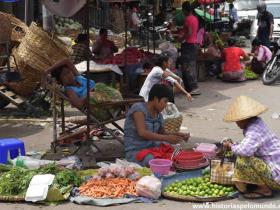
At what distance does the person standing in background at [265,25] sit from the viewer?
49.3 feet

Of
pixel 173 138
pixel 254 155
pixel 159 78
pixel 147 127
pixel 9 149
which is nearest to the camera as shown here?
pixel 254 155

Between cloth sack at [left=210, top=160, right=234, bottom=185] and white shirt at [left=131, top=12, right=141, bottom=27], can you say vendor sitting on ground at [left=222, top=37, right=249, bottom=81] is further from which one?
cloth sack at [left=210, top=160, right=234, bottom=185]

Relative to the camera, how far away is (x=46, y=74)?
6824 mm

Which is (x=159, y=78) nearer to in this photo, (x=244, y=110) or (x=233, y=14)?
(x=244, y=110)

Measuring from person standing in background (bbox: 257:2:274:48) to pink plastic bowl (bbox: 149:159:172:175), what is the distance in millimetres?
10031

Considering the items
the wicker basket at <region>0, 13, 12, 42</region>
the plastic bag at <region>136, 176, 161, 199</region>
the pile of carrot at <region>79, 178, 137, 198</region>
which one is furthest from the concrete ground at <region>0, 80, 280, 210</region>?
the wicker basket at <region>0, 13, 12, 42</region>

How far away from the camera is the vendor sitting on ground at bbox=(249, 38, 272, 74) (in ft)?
46.8

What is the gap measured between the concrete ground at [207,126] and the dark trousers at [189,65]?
1.34ft

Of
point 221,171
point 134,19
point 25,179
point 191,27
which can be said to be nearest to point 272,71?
point 191,27

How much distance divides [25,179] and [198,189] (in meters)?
1.75

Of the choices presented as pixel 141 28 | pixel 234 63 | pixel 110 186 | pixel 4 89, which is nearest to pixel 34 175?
pixel 110 186

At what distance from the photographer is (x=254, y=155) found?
17.5 ft

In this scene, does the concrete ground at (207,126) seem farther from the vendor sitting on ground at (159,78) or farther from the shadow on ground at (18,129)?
the vendor sitting on ground at (159,78)

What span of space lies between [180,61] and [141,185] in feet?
24.2
